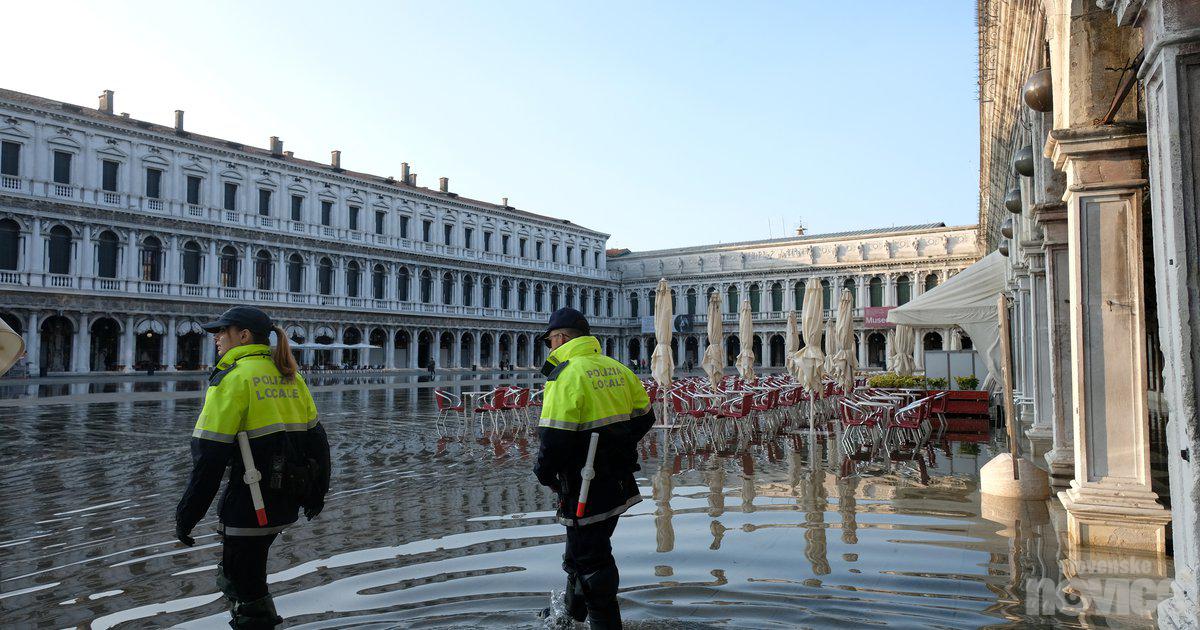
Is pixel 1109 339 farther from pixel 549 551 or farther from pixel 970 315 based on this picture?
pixel 970 315

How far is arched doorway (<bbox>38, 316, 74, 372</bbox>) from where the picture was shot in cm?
3209

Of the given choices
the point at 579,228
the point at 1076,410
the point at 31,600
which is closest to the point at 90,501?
the point at 31,600

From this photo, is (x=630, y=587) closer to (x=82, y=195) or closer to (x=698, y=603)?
(x=698, y=603)

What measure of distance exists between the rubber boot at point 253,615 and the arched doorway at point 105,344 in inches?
1402

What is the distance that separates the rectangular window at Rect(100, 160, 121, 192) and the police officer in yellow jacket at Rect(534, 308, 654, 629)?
120 ft

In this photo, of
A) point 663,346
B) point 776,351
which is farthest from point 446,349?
point 663,346

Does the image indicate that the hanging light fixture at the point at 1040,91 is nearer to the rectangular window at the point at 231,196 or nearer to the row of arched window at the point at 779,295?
the rectangular window at the point at 231,196

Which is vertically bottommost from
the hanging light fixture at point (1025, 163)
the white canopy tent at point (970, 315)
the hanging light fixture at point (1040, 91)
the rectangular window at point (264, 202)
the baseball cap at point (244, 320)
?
the baseball cap at point (244, 320)

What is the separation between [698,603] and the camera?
385 cm

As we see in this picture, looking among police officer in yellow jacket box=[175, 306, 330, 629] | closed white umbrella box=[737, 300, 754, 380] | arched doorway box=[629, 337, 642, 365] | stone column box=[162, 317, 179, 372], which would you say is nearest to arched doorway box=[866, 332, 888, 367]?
arched doorway box=[629, 337, 642, 365]

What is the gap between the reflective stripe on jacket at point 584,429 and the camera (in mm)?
3070

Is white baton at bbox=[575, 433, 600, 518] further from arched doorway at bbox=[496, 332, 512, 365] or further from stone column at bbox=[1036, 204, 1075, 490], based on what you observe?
arched doorway at bbox=[496, 332, 512, 365]

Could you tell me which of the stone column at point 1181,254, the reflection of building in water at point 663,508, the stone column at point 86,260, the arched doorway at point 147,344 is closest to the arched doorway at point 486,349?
the arched doorway at point 147,344

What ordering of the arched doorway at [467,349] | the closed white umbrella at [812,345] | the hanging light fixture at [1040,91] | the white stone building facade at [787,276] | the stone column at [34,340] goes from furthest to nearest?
the white stone building facade at [787,276] < the arched doorway at [467,349] < the stone column at [34,340] < the closed white umbrella at [812,345] < the hanging light fixture at [1040,91]
